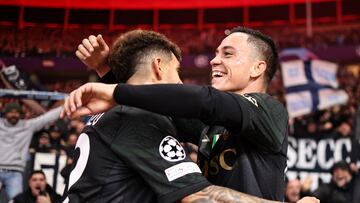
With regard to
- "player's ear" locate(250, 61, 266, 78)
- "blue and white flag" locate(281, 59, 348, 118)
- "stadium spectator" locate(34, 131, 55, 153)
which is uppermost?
"player's ear" locate(250, 61, 266, 78)

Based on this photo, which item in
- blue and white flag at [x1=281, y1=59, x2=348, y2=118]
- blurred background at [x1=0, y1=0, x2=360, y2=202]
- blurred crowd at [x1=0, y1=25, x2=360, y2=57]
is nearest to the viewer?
blurred background at [x1=0, y1=0, x2=360, y2=202]

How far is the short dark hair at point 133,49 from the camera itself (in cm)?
161

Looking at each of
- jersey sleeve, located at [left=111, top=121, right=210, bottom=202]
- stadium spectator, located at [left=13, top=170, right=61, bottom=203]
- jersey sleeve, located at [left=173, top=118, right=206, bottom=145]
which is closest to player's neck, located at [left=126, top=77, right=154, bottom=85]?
jersey sleeve, located at [left=111, top=121, right=210, bottom=202]

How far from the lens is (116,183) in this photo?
1.46 metres

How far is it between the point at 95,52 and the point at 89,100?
500mm

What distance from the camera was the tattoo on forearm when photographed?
4.60ft

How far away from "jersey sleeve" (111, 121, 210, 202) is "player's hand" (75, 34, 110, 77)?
51cm

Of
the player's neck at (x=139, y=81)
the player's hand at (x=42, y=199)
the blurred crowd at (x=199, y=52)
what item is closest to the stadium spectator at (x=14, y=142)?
the blurred crowd at (x=199, y=52)

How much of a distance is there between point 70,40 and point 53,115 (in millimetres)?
4678

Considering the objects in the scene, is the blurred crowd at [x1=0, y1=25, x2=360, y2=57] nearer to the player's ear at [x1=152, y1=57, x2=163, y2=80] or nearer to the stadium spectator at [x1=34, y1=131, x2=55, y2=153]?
the stadium spectator at [x1=34, y1=131, x2=55, y2=153]

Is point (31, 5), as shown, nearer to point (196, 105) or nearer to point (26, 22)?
point (26, 22)

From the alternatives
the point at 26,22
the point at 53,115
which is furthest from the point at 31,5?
the point at 53,115

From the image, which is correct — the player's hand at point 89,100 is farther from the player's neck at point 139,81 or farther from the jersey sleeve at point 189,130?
the jersey sleeve at point 189,130

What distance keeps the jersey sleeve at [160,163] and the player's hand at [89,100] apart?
0.40 feet
